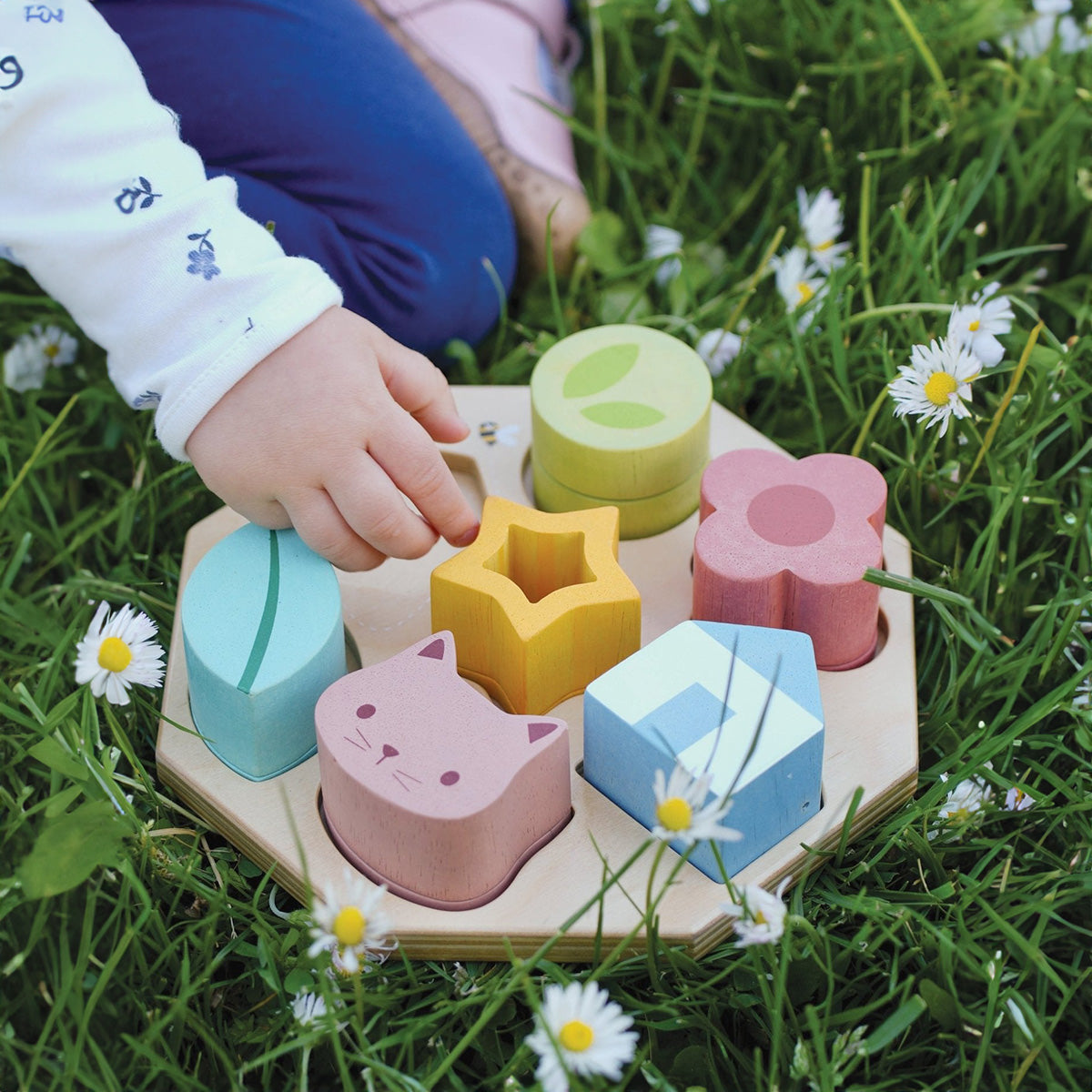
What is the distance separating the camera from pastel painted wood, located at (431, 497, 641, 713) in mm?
706

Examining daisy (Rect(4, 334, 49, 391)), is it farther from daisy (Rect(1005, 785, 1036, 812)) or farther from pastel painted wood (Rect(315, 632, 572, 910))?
daisy (Rect(1005, 785, 1036, 812))

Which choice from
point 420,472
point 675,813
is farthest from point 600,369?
point 675,813

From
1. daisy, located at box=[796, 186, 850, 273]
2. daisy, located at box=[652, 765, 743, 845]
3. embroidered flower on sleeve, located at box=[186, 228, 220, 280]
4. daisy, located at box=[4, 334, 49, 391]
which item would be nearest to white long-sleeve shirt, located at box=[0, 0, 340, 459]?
embroidered flower on sleeve, located at box=[186, 228, 220, 280]

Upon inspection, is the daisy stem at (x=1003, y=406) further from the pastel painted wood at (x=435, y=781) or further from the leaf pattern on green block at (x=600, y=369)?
the pastel painted wood at (x=435, y=781)

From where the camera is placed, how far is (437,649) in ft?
2.27

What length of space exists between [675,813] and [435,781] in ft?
0.40

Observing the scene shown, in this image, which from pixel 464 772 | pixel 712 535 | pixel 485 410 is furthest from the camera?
pixel 485 410

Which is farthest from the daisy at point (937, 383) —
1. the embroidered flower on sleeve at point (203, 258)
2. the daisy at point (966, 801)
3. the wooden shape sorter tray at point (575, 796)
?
the embroidered flower on sleeve at point (203, 258)

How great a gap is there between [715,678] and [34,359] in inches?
25.3

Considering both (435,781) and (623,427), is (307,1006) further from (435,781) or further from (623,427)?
(623,427)

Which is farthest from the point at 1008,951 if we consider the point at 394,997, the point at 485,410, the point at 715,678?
the point at 485,410

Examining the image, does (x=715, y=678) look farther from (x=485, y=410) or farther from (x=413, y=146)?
(x=413, y=146)

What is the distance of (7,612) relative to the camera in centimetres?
82

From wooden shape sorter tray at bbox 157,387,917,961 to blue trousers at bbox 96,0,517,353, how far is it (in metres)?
0.22
